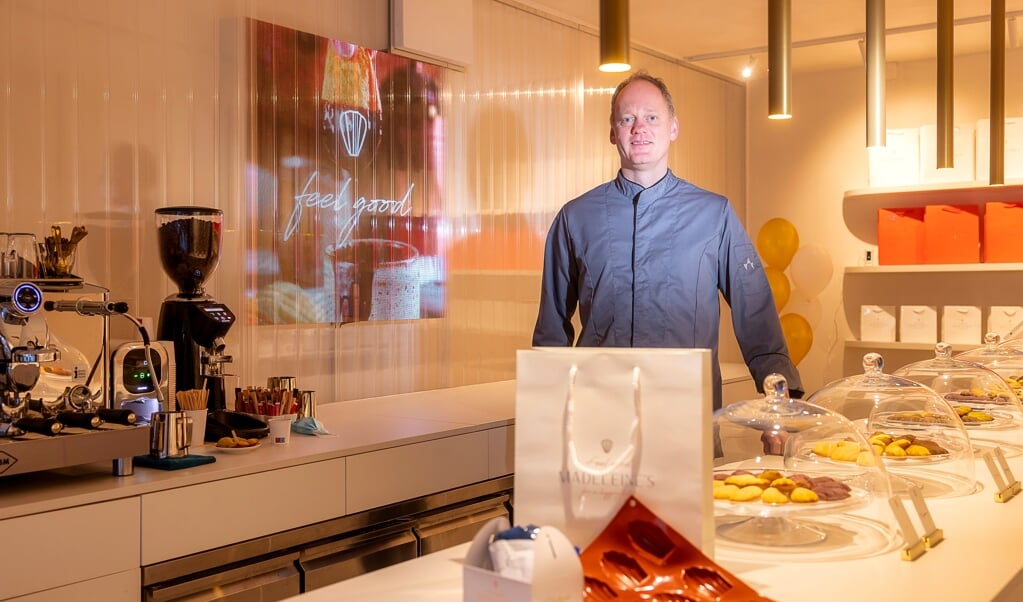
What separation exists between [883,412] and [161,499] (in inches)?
62.3

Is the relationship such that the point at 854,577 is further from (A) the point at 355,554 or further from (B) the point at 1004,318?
(B) the point at 1004,318

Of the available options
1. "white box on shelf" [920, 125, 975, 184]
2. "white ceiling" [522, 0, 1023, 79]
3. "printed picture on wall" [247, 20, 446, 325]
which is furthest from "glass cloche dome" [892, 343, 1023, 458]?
"white box on shelf" [920, 125, 975, 184]

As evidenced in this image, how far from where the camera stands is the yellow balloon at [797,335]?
6.16 m

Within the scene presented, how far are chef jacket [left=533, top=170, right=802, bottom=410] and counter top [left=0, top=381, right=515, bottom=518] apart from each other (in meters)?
0.61

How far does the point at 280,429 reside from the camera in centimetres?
285

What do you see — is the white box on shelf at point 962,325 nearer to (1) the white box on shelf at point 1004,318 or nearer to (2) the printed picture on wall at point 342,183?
(1) the white box on shelf at point 1004,318

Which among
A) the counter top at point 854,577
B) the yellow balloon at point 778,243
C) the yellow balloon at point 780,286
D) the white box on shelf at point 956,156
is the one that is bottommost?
the counter top at point 854,577

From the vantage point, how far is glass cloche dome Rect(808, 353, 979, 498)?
1.85m

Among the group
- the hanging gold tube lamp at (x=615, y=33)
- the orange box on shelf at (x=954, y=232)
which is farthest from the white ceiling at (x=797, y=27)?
the hanging gold tube lamp at (x=615, y=33)

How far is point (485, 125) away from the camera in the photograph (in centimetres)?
457

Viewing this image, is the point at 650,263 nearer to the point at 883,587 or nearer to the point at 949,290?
the point at 883,587

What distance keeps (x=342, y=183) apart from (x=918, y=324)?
369cm

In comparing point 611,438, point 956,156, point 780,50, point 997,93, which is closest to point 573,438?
point 611,438

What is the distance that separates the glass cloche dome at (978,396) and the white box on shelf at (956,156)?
334 cm
